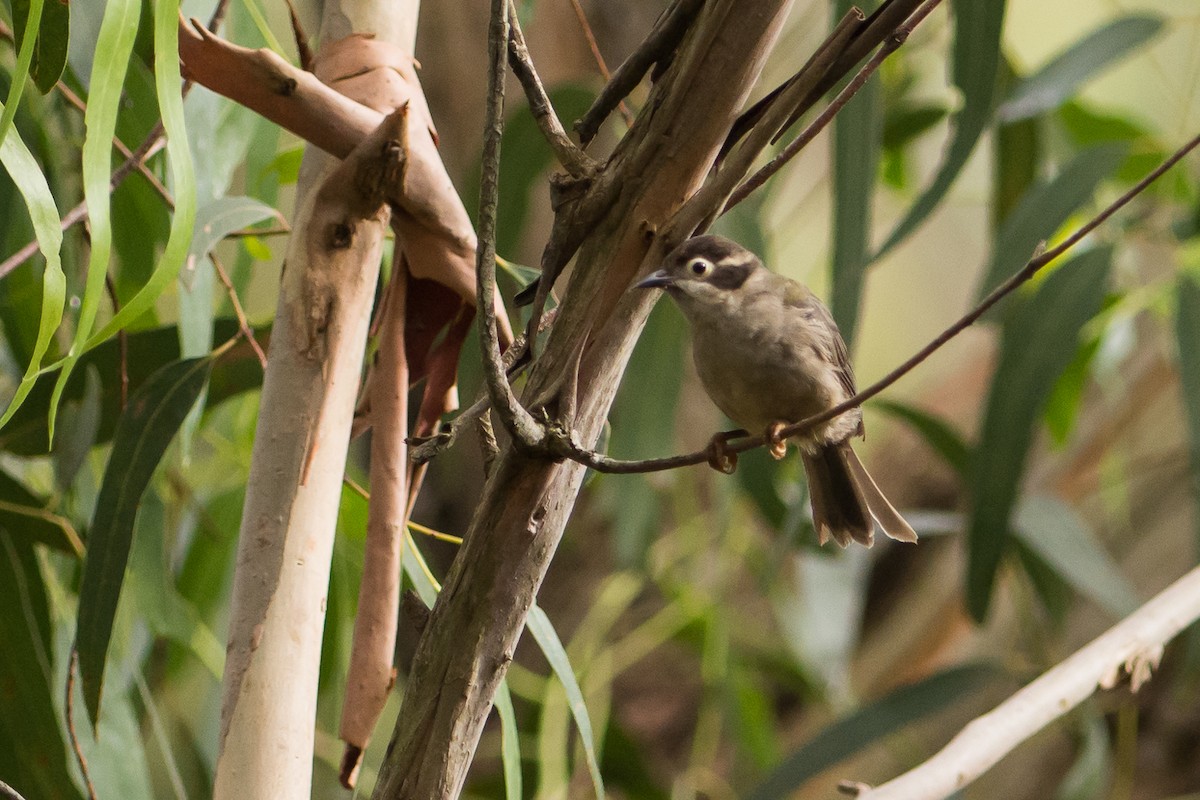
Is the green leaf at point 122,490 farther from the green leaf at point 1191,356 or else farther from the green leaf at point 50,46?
the green leaf at point 1191,356

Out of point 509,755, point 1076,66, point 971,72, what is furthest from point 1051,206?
point 509,755

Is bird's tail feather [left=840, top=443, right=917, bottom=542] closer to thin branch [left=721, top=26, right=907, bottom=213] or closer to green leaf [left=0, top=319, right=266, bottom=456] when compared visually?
thin branch [left=721, top=26, right=907, bottom=213]

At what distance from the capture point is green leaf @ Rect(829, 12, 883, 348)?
1.96m

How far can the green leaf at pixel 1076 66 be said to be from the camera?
2633 millimetres

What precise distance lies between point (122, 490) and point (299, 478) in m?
0.45

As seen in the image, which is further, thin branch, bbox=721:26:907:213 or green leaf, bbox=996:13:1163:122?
green leaf, bbox=996:13:1163:122

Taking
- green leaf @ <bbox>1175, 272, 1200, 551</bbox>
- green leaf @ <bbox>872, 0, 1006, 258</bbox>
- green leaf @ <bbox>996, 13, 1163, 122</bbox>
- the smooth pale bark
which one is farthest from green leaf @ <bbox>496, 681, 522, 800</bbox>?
green leaf @ <bbox>996, 13, 1163, 122</bbox>

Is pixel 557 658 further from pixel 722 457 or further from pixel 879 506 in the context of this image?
pixel 879 506

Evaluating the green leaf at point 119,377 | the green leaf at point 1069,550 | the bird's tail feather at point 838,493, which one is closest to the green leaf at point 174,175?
the green leaf at point 119,377

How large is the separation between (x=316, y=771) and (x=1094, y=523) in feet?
9.39

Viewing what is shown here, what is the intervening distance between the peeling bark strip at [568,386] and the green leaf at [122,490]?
0.61 meters

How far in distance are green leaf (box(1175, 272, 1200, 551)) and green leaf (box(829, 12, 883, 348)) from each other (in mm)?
964

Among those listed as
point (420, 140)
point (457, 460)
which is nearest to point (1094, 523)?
point (457, 460)

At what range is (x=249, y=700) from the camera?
119 cm
